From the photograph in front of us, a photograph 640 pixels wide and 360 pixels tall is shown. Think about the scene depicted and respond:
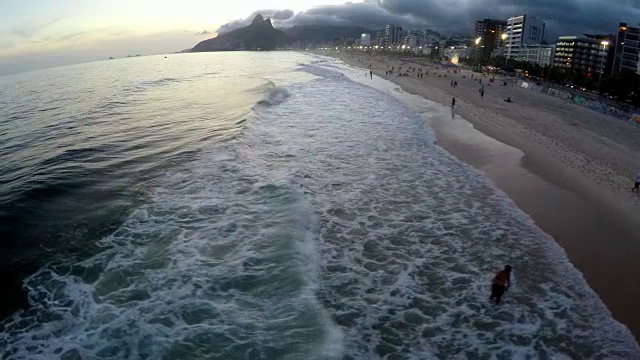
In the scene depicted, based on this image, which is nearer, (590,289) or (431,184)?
(590,289)

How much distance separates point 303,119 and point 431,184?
1771 cm

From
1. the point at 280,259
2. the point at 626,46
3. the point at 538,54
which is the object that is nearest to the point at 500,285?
the point at 280,259

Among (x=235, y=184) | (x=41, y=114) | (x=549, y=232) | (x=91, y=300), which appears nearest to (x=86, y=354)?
(x=91, y=300)

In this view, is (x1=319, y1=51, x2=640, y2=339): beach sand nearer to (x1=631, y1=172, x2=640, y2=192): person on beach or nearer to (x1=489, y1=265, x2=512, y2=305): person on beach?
(x1=631, y1=172, x2=640, y2=192): person on beach

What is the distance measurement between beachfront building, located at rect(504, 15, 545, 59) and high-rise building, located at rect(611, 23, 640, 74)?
4692 centimetres

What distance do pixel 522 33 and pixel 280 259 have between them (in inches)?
8034

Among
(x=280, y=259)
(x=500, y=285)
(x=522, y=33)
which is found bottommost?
(x=280, y=259)

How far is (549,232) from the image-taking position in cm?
1345

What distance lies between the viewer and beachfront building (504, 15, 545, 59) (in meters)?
180

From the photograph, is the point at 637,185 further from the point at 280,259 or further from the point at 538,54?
the point at 538,54

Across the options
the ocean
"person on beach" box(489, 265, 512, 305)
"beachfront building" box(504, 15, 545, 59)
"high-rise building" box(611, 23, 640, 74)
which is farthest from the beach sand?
"beachfront building" box(504, 15, 545, 59)

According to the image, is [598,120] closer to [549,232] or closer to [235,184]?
[549,232]

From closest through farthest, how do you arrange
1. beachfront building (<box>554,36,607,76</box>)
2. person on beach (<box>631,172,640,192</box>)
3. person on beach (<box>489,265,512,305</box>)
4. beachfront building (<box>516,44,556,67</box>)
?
person on beach (<box>489,265,512,305</box>) < person on beach (<box>631,172,640,192</box>) < beachfront building (<box>554,36,607,76</box>) < beachfront building (<box>516,44,556,67</box>)

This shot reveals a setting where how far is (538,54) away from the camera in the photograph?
159 m
